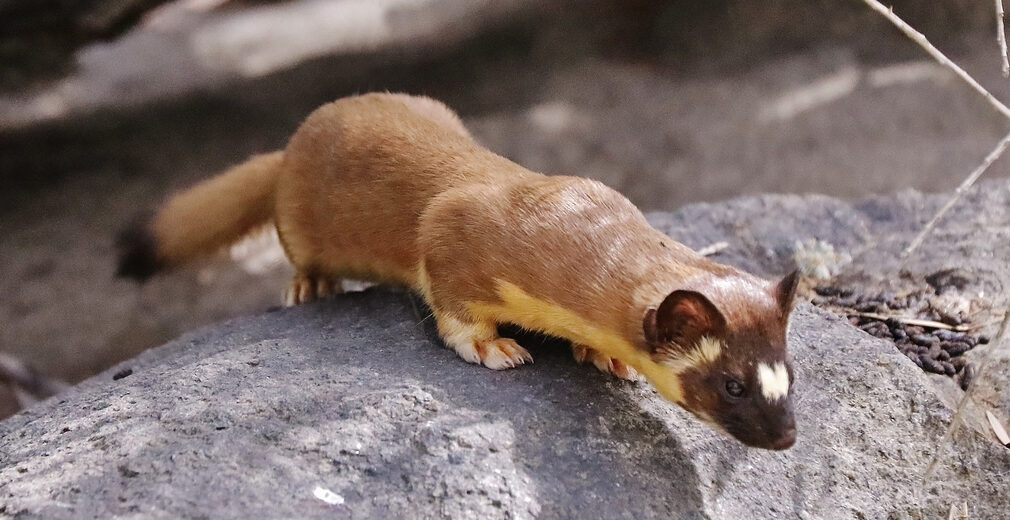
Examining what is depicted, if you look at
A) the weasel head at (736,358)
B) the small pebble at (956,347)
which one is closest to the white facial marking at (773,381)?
the weasel head at (736,358)

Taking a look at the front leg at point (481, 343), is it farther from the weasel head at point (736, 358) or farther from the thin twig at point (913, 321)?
the thin twig at point (913, 321)

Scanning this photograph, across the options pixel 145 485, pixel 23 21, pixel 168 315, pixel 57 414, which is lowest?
pixel 168 315

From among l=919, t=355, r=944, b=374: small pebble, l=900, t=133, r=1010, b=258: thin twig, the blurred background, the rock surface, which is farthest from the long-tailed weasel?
l=919, t=355, r=944, b=374: small pebble

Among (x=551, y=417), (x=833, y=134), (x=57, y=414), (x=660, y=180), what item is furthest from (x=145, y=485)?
(x=833, y=134)

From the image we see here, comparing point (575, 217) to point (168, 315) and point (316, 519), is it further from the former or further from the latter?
point (168, 315)

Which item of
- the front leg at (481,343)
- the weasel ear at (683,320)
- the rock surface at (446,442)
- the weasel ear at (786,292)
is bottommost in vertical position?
the rock surface at (446,442)

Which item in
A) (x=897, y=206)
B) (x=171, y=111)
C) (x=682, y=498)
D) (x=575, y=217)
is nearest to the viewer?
(x=682, y=498)

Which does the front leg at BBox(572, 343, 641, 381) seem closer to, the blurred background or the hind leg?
the hind leg
